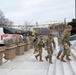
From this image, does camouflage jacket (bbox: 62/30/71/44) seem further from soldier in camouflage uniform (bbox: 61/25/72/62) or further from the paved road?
the paved road

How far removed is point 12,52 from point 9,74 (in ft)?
17.1

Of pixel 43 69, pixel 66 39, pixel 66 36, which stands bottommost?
pixel 43 69


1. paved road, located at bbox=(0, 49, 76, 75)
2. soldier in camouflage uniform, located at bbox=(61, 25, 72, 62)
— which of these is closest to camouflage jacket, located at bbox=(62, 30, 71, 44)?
soldier in camouflage uniform, located at bbox=(61, 25, 72, 62)

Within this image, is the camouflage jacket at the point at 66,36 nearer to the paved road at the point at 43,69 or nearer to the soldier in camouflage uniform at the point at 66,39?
the soldier in camouflage uniform at the point at 66,39

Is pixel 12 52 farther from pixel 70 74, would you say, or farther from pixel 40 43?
pixel 70 74

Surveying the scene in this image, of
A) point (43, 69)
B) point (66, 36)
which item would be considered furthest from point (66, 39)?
point (43, 69)

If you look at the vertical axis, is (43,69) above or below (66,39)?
below

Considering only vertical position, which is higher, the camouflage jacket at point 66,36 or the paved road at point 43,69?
the camouflage jacket at point 66,36

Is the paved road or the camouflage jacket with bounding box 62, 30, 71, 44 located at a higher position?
the camouflage jacket with bounding box 62, 30, 71, 44

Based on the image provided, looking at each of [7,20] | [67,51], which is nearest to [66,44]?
[67,51]

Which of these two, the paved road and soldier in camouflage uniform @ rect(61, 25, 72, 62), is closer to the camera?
the paved road

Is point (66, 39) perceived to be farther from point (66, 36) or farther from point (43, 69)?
point (43, 69)

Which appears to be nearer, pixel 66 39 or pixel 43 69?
pixel 43 69

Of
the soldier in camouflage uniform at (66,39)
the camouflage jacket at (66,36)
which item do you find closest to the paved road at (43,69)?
the soldier in camouflage uniform at (66,39)
